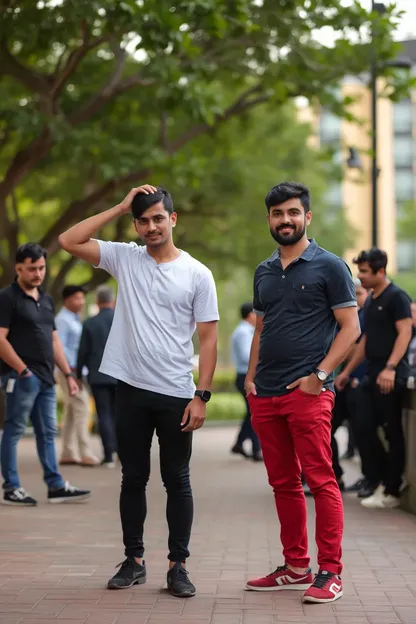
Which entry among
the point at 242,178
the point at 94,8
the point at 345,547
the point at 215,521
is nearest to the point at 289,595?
the point at 345,547

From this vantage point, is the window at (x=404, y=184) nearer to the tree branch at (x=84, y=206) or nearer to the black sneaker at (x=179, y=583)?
the tree branch at (x=84, y=206)

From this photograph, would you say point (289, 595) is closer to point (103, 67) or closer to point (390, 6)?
point (390, 6)

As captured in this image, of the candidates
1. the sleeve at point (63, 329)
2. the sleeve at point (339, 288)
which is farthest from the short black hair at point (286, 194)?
the sleeve at point (63, 329)

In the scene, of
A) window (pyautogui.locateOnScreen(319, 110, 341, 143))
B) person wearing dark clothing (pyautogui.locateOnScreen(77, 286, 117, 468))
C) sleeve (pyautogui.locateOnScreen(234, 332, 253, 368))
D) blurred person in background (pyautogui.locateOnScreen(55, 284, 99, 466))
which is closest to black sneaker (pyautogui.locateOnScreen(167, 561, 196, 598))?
person wearing dark clothing (pyautogui.locateOnScreen(77, 286, 117, 468))

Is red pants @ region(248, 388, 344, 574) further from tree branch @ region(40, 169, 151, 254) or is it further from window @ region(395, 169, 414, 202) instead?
window @ region(395, 169, 414, 202)

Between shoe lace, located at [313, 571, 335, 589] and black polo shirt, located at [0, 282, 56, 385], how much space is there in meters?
4.49

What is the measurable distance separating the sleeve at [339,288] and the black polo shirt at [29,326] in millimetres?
4297

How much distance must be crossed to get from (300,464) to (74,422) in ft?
27.6

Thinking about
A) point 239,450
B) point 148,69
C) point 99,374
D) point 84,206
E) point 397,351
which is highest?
point 148,69

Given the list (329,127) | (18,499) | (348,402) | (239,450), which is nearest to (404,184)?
(329,127)

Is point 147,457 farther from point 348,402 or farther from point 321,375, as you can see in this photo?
point 348,402

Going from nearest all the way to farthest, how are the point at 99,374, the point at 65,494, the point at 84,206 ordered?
1. the point at 65,494
2. the point at 99,374
3. the point at 84,206

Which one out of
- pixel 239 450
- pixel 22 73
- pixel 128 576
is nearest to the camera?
pixel 128 576

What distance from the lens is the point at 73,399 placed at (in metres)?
14.6
